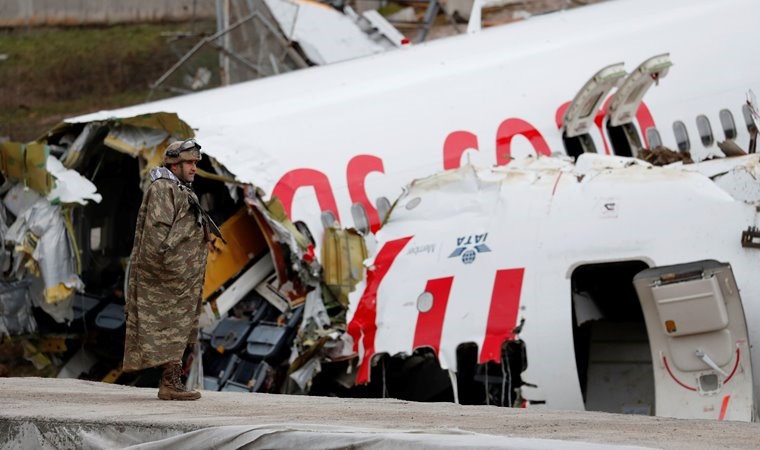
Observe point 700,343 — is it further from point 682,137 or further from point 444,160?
point 682,137

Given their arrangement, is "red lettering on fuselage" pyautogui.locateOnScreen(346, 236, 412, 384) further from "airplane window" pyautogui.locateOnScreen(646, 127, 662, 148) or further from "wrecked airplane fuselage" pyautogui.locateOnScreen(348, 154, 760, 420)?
"airplane window" pyautogui.locateOnScreen(646, 127, 662, 148)

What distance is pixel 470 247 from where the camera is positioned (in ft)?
43.3

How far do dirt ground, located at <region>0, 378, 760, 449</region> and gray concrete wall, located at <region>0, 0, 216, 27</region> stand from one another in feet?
78.8

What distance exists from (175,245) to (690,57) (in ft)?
33.8

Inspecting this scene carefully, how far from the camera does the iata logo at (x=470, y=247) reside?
13.1m

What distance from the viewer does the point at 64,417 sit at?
7.68 meters

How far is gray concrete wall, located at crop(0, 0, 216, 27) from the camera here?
108 ft

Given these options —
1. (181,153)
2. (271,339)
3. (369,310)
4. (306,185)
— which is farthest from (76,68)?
(181,153)

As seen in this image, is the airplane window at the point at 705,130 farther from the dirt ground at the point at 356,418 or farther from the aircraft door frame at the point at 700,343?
the dirt ground at the point at 356,418

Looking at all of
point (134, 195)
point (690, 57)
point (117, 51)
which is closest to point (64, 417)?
point (134, 195)

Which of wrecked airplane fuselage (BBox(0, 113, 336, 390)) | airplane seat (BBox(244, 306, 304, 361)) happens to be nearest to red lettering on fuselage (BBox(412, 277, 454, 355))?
wrecked airplane fuselage (BBox(0, 113, 336, 390))

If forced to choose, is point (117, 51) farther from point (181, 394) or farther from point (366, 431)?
point (366, 431)

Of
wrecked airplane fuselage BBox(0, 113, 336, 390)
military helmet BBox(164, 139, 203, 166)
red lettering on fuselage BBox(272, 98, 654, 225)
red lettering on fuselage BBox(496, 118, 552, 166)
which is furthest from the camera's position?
red lettering on fuselage BBox(496, 118, 552, 166)

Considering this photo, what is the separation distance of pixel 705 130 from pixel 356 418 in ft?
34.5
